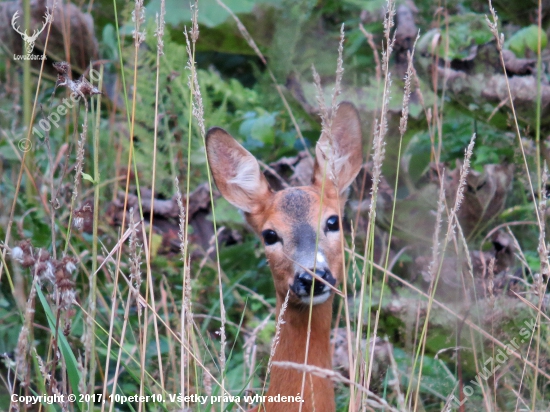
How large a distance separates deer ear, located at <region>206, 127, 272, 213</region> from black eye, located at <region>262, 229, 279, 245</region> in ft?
0.95

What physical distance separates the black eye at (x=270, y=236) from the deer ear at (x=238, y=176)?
289 millimetres

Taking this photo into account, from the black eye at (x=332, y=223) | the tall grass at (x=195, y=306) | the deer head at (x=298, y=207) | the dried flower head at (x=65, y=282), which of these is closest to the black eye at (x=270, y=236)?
the deer head at (x=298, y=207)

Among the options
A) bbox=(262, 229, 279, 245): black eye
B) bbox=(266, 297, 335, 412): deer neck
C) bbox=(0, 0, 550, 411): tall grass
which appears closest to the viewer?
bbox=(0, 0, 550, 411): tall grass

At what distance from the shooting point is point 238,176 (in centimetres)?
376

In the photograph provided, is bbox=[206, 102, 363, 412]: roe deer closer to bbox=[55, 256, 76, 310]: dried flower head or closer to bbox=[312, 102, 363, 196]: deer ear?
bbox=[312, 102, 363, 196]: deer ear

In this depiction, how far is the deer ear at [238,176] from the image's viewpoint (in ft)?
12.1

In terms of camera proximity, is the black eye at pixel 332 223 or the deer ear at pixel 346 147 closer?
the black eye at pixel 332 223

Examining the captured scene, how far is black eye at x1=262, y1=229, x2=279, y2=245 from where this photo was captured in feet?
11.1

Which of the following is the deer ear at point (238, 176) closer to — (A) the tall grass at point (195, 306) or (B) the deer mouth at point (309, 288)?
(A) the tall grass at point (195, 306)

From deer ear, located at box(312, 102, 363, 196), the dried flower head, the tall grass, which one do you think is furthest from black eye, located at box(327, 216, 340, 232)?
the dried flower head

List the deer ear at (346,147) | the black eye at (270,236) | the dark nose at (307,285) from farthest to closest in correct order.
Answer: the deer ear at (346,147)
the black eye at (270,236)
the dark nose at (307,285)

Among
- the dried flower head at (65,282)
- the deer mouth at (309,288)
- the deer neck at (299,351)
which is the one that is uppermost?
the dried flower head at (65,282)

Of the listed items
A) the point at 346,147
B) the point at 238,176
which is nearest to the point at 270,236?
the point at 238,176

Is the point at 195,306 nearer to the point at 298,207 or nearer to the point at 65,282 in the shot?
the point at 298,207
